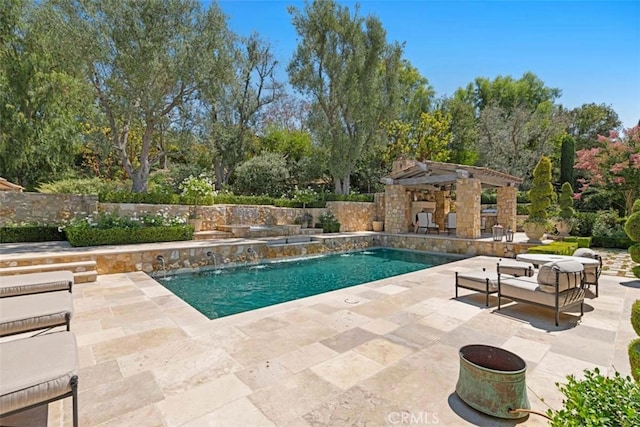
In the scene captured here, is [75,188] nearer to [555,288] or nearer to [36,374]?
[36,374]

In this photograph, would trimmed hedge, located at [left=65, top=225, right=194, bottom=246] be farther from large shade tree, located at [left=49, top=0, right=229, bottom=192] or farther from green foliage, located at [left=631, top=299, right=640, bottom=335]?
green foliage, located at [left=631, top=299, right=640, bottom=335]

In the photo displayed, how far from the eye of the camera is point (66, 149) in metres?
16.0

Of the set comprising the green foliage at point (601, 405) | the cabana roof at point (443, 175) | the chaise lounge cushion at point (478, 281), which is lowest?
the chaise lounge cushion at point (478, 281)

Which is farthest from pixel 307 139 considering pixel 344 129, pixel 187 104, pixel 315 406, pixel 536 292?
pixel 315 406

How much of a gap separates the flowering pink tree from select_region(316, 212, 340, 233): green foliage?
1180cm

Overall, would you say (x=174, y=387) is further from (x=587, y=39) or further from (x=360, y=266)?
(x=587, y=39)

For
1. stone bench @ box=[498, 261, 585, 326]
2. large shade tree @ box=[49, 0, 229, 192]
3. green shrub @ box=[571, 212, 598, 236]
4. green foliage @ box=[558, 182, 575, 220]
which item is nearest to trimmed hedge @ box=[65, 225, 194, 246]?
large shade tree @ box=[49, 0, 229, 192]

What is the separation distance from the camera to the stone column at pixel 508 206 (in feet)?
45.4

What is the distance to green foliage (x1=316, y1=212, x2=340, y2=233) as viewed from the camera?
48.5 feet

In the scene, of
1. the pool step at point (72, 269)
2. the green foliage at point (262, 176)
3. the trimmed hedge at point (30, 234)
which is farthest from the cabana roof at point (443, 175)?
the trimmed hedge at point (30, 234)

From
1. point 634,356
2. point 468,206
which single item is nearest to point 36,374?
point 634,356

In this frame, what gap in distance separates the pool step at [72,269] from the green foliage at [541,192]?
12.4 m

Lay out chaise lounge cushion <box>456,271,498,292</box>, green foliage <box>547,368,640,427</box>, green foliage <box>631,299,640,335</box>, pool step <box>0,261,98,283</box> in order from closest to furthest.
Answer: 1. green foliage <box>547,368,640,427</box>
2. green foliage <box>631,299,640,335</box>
3. chaise lounge cushion <box>456,271,498,292</box>
4. pool step <box>0,261,98,283</box>

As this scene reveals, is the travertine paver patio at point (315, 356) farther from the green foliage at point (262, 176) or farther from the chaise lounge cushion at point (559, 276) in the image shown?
the green foliage at point (262, 176)
